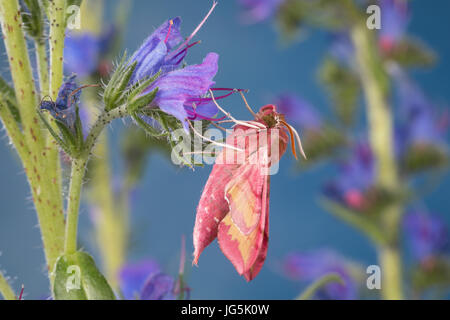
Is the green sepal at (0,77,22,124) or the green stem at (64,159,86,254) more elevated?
the green sepal at (0,77,22,124)

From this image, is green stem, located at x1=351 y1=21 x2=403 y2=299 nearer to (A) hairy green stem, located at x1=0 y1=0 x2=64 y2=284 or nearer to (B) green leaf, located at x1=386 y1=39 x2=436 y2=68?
(B) green leaf, located at x1=386 y1=39 x2=436 y2=68

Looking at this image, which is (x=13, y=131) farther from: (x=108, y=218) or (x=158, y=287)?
(x=108, y=218)

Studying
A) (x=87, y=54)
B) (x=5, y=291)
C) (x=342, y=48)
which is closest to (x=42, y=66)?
(x=5, y=291)

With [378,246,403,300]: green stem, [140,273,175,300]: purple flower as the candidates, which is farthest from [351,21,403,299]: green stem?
[140,273,175,300]: purple flower

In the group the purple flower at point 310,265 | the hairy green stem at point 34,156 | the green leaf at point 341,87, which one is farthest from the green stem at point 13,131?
the green leaf at point 341,87
